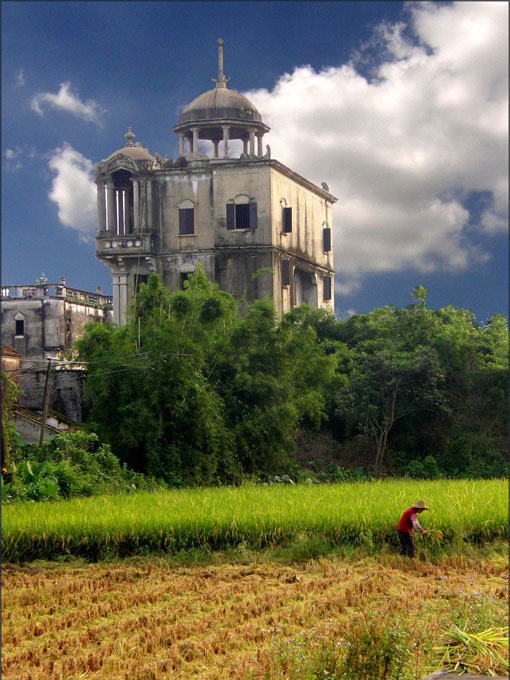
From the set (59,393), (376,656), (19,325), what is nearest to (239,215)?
(59,393)

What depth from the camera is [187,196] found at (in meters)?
25.7

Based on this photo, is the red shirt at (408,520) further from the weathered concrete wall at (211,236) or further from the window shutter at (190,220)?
the window shutter at (190,220)

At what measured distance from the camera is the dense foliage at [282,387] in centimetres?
1683

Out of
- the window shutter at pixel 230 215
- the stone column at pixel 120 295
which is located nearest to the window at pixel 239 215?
the window shutter at pixel 230 215

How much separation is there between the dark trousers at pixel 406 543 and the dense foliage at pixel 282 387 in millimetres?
7479

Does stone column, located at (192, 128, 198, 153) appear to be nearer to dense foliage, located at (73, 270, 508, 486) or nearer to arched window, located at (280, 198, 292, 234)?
arched window, located at (280, 198, 292, 234)

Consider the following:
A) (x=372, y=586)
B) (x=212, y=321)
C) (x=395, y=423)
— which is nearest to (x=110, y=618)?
(x=372, y=586)

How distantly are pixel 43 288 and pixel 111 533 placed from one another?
20673mm

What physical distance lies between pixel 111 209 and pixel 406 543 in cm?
1836

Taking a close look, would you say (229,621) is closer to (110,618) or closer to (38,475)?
(110,618)

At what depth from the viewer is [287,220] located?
26.0 metres

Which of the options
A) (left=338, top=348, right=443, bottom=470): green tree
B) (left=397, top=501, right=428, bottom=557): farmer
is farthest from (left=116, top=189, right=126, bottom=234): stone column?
(left=397, top=501, right=428, bottom=557): farmer

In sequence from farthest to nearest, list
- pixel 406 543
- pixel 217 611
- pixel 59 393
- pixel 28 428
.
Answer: pixel 59 393, pixel 28 428, pixel 406 543, pixel 217 611

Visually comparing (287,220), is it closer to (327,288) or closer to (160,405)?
(327,288)
